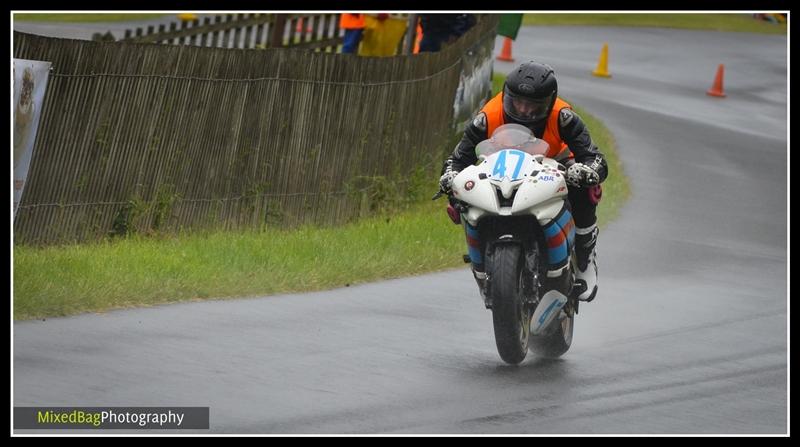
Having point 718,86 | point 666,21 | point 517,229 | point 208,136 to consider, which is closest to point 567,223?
point 517,229

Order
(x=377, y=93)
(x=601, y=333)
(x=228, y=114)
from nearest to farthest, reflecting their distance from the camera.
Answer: (x=601, y=333)
(x=228, y=114)
(x=377, y=93)

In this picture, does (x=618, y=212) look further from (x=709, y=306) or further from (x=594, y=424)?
(x=594, y=424)

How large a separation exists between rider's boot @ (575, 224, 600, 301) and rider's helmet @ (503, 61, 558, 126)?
0.84m

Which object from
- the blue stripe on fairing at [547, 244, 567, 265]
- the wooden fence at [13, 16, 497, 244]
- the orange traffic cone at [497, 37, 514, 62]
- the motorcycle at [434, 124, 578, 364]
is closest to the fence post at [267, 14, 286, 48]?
the wooden fence at [13, 16, 497, 244]

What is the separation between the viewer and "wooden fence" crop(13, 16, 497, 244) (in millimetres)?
11719

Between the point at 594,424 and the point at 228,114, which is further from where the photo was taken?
the point at 228,114

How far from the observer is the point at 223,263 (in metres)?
11.4

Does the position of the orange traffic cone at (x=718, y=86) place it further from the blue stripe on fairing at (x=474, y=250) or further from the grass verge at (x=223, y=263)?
the blue stripe on fairing at (x=474, y=250)

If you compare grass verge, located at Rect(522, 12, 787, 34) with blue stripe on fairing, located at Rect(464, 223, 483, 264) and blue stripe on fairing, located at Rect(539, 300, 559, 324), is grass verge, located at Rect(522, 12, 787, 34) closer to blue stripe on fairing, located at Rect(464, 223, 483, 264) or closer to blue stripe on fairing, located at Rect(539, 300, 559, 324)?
blue stripe on fairing, located at Rect(539, 300, 559, 324)

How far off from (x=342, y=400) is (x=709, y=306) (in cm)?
515

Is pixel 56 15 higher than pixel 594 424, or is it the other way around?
pixel 594 424

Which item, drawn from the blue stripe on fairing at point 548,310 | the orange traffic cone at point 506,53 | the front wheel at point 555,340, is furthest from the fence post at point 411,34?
the blue stripe on fairing at point 548,310
